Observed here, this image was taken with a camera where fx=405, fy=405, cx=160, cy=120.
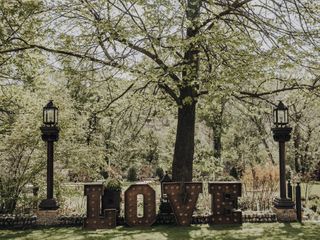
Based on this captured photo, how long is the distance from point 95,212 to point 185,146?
3.40m

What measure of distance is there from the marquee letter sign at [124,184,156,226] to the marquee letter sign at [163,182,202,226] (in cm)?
43

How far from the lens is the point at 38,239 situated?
881 cm

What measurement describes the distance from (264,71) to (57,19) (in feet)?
19.7

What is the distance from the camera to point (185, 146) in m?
12.0

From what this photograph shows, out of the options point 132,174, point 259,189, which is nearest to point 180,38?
point 259,189

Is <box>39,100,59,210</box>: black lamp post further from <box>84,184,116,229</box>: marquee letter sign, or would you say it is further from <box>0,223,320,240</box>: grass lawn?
<box>84,184,116,229</box>: marquee letter sign

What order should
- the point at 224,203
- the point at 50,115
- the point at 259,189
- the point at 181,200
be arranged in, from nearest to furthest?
the point at 181,200
the point at 224,203
the point at 50,115
the point at 259,189

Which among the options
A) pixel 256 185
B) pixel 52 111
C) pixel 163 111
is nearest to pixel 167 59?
pixel 163 111

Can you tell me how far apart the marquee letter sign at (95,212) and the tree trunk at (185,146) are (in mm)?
2697

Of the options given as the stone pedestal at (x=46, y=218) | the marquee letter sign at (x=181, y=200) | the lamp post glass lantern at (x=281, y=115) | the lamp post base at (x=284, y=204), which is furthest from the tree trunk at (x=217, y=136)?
the stone pedestal at (x=46, y=218)

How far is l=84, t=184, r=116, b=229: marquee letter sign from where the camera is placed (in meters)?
9.94

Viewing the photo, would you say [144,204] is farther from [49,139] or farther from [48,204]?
[49,139]

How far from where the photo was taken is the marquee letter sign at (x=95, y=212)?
9.94m

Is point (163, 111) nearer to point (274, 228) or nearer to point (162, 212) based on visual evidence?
point (162, 212)
